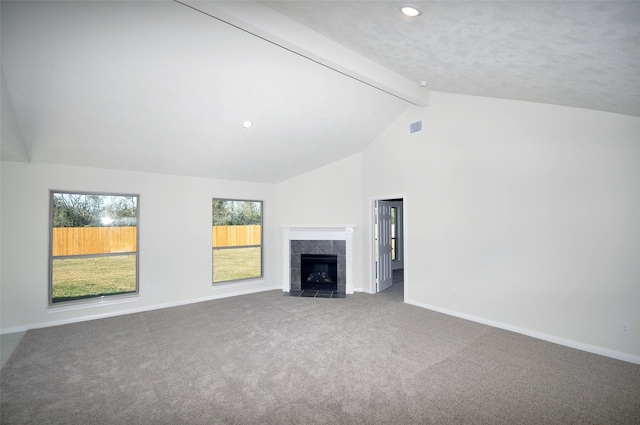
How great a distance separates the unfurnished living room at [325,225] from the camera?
2506 millimetres

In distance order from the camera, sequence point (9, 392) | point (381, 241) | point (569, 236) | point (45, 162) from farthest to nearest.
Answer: point (381, 241), point (45, 162), point (569, 236), point (9, 392)

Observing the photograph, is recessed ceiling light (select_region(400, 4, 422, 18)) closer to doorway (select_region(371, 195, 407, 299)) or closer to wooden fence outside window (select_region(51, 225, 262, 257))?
doorway (select_region(371, 195, 407, 299))

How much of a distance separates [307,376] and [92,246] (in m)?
4.14

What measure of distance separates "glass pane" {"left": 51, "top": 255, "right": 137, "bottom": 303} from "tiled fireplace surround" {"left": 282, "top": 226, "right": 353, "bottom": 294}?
9.35 ft

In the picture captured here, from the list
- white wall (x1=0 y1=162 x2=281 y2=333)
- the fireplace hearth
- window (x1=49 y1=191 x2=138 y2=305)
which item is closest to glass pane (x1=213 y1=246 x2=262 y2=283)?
white wall (x1=0 y1=162 x2=281 y2=333)

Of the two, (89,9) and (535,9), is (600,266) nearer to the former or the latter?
(535,9)

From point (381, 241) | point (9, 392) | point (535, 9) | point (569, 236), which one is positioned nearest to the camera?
point (535, 9)

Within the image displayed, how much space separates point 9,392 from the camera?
2758mm

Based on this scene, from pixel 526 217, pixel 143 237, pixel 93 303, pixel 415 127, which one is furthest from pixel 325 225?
pixel 93 303

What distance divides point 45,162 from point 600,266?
7207 mm

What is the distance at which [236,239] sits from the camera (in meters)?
6.52

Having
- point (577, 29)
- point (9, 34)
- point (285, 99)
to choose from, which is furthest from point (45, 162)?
point (577, 29)

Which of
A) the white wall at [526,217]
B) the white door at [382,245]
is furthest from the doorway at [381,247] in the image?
the white wall at [526,217]

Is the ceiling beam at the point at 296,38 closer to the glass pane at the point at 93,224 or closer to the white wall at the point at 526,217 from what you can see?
Result: the white wall at the point at 526,217
